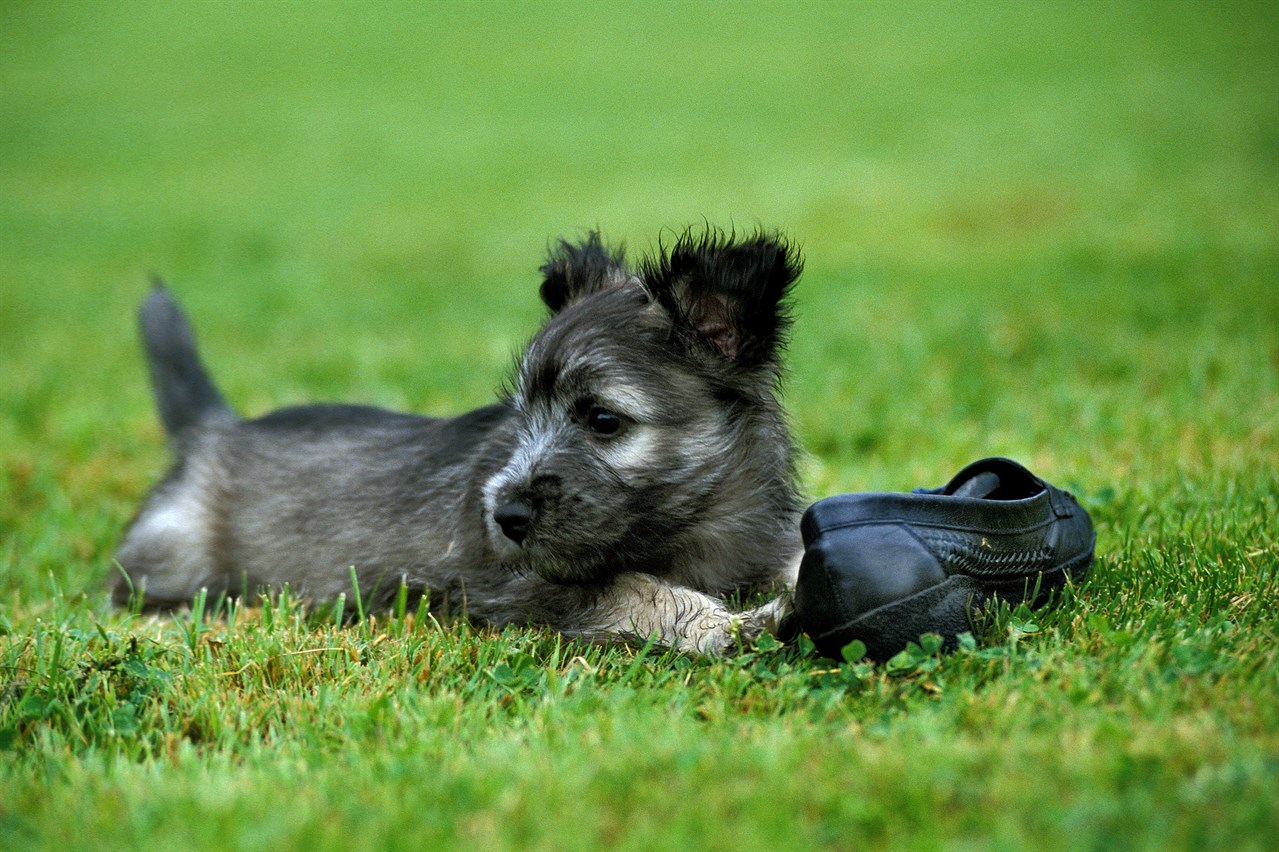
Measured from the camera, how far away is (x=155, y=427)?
713cm

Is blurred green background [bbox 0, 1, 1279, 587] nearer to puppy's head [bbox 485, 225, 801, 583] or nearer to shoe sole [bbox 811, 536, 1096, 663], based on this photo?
puppy's head [bbox 485, 225, 801, 583]

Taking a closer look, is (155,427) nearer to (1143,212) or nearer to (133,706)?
(133,706)

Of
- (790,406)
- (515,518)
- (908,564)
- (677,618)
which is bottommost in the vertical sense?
(677,618)

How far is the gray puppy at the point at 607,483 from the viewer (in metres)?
3.65

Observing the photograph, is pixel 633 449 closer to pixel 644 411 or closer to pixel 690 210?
pixel 644 411

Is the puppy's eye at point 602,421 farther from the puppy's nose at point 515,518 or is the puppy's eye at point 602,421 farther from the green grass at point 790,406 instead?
the green grass at point 790,406

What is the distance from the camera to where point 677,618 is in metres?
3.59

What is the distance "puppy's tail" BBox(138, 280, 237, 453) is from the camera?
5.53 metres

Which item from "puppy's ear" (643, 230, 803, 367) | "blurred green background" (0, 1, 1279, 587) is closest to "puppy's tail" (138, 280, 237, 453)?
"blurred green background" (0, 1, 1279, 587)

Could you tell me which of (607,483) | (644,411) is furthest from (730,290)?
(607,483)

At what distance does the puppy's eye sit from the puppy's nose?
1.22ft

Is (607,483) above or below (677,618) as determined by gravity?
above

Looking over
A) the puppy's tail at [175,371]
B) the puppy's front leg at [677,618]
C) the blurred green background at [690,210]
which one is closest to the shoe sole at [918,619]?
the puppy's front leg at [677,618]

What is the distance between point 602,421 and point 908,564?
111 centimetres
